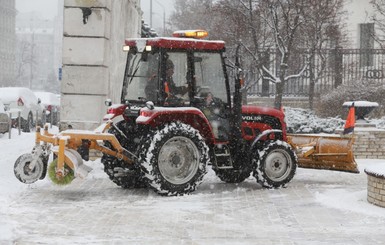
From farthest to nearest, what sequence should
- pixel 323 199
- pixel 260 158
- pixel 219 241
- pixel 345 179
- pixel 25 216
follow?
1. pixel 345 179
2. pixel 260 158
3. pixel 323 199
4. pixel 25 216
5. pixel 219 241

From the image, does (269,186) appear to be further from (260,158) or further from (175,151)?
(175,151)

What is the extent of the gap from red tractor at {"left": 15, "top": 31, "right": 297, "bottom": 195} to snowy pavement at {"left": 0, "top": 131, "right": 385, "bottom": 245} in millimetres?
338

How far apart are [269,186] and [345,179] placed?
2326mm

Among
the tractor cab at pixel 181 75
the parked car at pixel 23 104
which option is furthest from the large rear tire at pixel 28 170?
the parked car at pixel 23 104

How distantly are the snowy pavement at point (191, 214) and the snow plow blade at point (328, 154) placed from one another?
13.6 inches

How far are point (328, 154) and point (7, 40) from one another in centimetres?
11957

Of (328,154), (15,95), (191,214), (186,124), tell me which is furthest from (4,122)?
(191,214)

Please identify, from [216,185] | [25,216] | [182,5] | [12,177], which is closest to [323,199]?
[216,185]

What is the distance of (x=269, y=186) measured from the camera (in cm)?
1170

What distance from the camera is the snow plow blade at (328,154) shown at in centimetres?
1245

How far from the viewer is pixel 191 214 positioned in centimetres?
934

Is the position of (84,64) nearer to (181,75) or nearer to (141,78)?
(141,78)

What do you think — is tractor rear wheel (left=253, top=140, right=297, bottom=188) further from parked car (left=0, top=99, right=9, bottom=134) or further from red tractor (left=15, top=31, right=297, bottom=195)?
parked car (left=0, top=99, right=9, bottom=134)

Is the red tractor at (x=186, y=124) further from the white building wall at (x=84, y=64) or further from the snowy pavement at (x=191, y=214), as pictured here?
the white building wall at (x=84, y=64)
